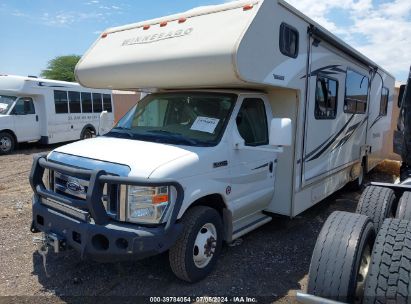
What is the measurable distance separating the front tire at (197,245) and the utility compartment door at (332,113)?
79.2 inches

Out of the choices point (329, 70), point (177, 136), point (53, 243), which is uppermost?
point (329, 70)

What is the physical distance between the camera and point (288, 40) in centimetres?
474

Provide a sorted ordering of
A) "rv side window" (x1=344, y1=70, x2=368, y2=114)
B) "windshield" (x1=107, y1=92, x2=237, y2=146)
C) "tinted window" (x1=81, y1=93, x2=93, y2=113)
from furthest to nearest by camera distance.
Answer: "tinted window" (x1=81, y1=93, x2=93, y2=113), "rv side window" (x1=344, y1=70, x2=368, y2=114), "windshield" (x1=107, y1=92, x2=237, y2=146)

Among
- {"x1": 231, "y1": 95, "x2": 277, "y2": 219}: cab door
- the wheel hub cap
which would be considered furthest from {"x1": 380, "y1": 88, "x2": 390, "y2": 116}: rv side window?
the wheel hub cap

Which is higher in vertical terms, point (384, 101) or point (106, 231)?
point (384, 101)

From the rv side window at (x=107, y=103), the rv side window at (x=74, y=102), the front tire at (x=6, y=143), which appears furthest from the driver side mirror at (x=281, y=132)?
the rv side window at (x=107, y=103)

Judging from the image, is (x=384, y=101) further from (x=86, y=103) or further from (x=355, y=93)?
(x=86, y=103)

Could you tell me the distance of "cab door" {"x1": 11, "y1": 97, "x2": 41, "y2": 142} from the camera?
13.4m

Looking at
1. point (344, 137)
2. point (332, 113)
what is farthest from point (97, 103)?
point (332, 113)

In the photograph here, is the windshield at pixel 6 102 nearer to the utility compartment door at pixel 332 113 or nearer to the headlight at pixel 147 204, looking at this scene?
the utility compartment door at pixel 332 113

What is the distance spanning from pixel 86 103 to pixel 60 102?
1583 millimetres

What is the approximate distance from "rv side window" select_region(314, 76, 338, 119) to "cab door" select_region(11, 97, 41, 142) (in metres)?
11.3

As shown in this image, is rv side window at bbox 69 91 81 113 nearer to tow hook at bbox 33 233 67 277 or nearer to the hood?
the hood

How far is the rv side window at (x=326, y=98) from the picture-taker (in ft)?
18.7
